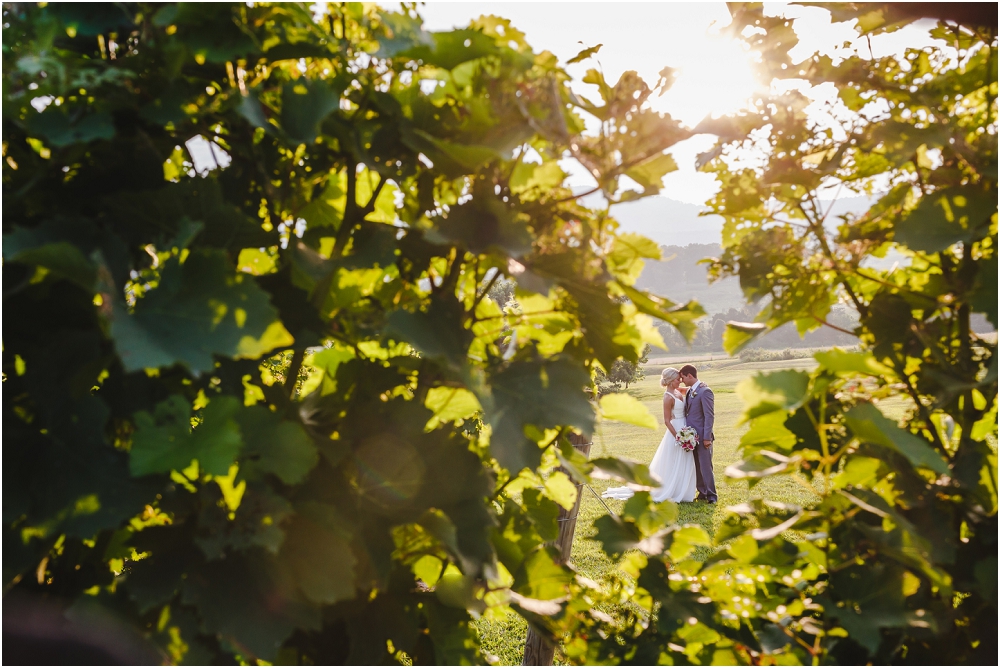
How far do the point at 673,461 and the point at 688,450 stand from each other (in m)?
0.42

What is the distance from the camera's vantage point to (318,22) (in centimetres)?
123

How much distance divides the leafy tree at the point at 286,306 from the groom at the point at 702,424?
396 inches

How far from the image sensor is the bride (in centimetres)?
1109

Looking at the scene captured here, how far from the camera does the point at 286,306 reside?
3.75 ft

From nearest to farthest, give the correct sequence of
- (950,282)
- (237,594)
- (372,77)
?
(237,594) < (372,77) < (950,282)

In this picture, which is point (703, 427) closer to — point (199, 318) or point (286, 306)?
point (286, 306)

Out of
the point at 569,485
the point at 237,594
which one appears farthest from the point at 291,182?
the point at 569,485

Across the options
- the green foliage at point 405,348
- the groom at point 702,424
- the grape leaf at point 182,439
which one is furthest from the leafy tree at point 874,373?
the groom at point 702,424

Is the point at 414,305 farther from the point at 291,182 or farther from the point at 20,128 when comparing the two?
the point at 20,128

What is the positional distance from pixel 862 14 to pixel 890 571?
132cm

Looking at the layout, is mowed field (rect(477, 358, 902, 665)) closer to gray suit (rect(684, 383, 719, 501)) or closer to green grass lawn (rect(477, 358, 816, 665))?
green grass lawn (rect(477, 358, 816, 665))

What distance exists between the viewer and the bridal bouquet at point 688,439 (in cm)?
1090

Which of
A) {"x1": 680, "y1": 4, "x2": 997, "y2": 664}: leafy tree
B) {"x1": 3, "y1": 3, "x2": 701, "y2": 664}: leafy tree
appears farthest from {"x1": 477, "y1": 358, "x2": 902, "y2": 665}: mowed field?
{"x1": 3, "y1": 3, "x2": 701, "y2": 664}: leafy tree

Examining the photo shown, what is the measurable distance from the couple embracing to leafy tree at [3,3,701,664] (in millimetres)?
9946
